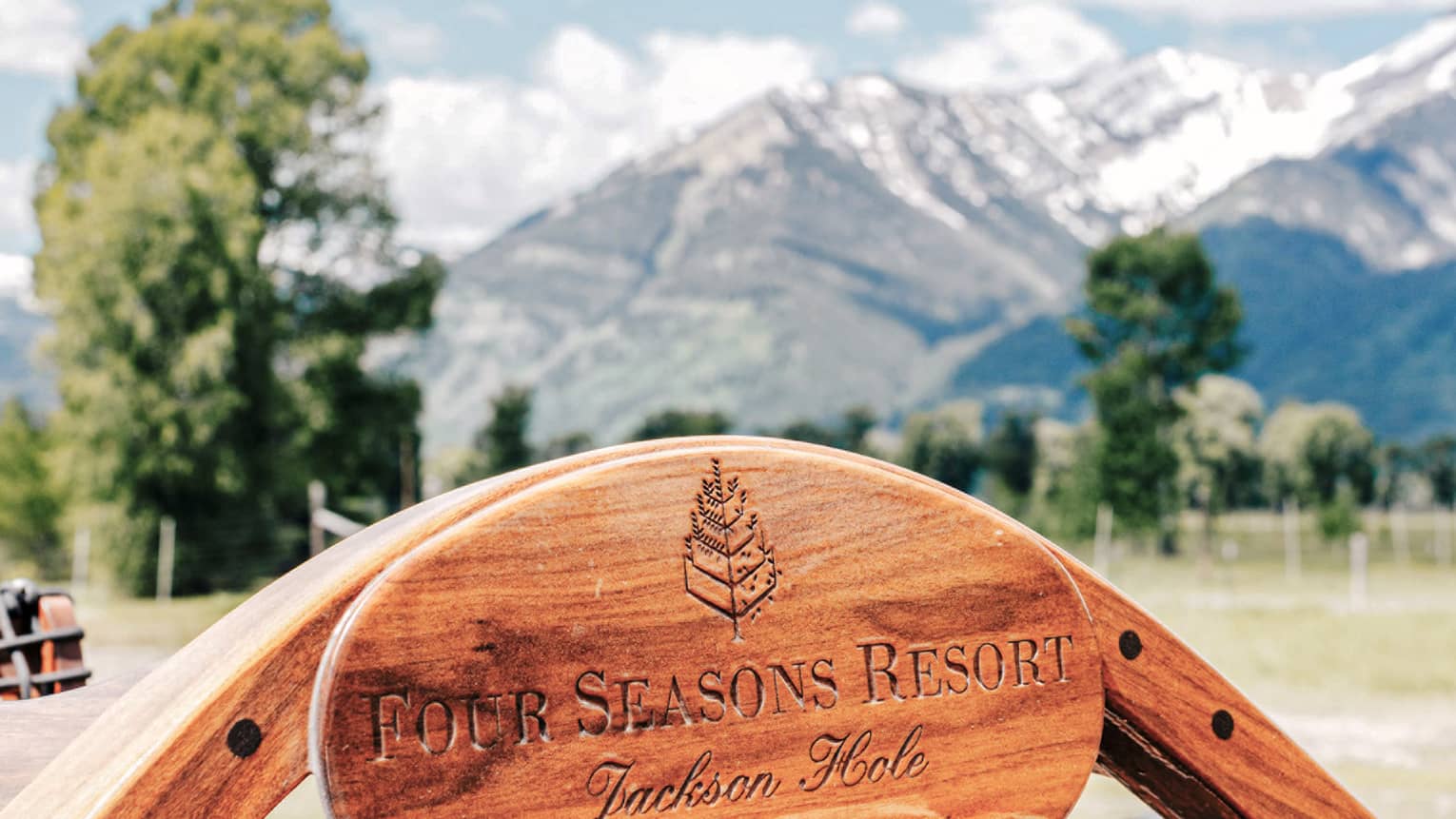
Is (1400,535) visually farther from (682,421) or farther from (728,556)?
(728,556)

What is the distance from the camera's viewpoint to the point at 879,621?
3.13 ft

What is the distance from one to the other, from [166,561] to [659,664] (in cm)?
2346

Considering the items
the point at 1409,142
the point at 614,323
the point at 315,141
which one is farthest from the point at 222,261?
the point at 1409,142

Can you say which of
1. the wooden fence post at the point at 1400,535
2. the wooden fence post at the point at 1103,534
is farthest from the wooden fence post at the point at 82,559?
the wooden fence post at the point at 1400,535

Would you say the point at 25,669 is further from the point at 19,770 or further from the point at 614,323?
the point at 614,323

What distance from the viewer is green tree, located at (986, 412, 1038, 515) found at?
68.1 meters

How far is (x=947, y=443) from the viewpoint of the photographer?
7319 centimetres

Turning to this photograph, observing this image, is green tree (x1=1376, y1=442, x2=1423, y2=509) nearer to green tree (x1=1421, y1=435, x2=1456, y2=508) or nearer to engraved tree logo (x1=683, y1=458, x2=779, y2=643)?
green tree (x1=1421, y1=435, x2=1456, y2=508)

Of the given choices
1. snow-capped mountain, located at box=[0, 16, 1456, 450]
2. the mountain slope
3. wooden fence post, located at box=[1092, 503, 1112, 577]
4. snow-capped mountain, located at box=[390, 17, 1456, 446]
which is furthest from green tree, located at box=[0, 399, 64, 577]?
snow-capped mountain, located at box=[390, 17, 1456, 446]

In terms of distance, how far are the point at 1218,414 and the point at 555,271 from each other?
142 m

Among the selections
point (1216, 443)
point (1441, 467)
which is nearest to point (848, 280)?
point (1441, 467)

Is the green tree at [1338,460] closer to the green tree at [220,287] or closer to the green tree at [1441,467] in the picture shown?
the green tree at [1441,467]

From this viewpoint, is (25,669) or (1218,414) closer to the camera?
(25,669)

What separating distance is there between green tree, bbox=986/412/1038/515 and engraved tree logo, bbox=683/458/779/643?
67.0 metres
